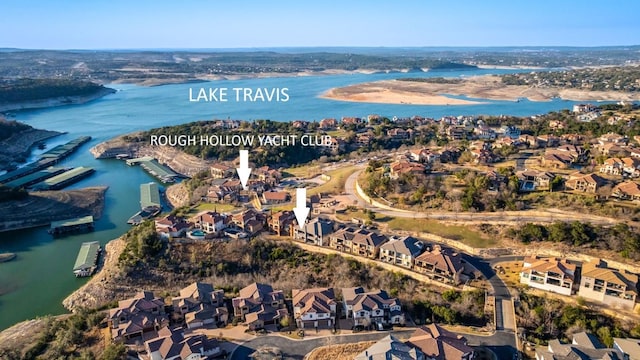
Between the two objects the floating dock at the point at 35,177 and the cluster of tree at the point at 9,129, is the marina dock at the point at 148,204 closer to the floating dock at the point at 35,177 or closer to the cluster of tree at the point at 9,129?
the floating dock at the point at 35,177

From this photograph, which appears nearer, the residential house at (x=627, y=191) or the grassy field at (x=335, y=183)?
the residential house at (x=627, y=191)

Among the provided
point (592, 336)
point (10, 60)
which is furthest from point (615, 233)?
point (10, 60)

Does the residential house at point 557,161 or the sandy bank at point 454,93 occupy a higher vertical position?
the sandy bank at point 454,93

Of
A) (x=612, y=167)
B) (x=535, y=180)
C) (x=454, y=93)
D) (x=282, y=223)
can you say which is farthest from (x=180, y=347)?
(x=454, y=93)

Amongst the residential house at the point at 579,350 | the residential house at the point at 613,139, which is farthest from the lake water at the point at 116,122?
the residential house at the point at 613,139

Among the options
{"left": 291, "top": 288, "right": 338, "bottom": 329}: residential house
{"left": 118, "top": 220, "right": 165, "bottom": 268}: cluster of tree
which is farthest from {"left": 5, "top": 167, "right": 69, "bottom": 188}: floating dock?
{"left": 291, "top": 288, "right": 338, "bottom": 329}: residential house

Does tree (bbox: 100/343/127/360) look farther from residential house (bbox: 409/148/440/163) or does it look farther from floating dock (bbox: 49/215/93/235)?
residential house (bbox: 409/148/440/163)

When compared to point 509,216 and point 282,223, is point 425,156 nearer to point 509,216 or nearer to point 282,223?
point 509,216
